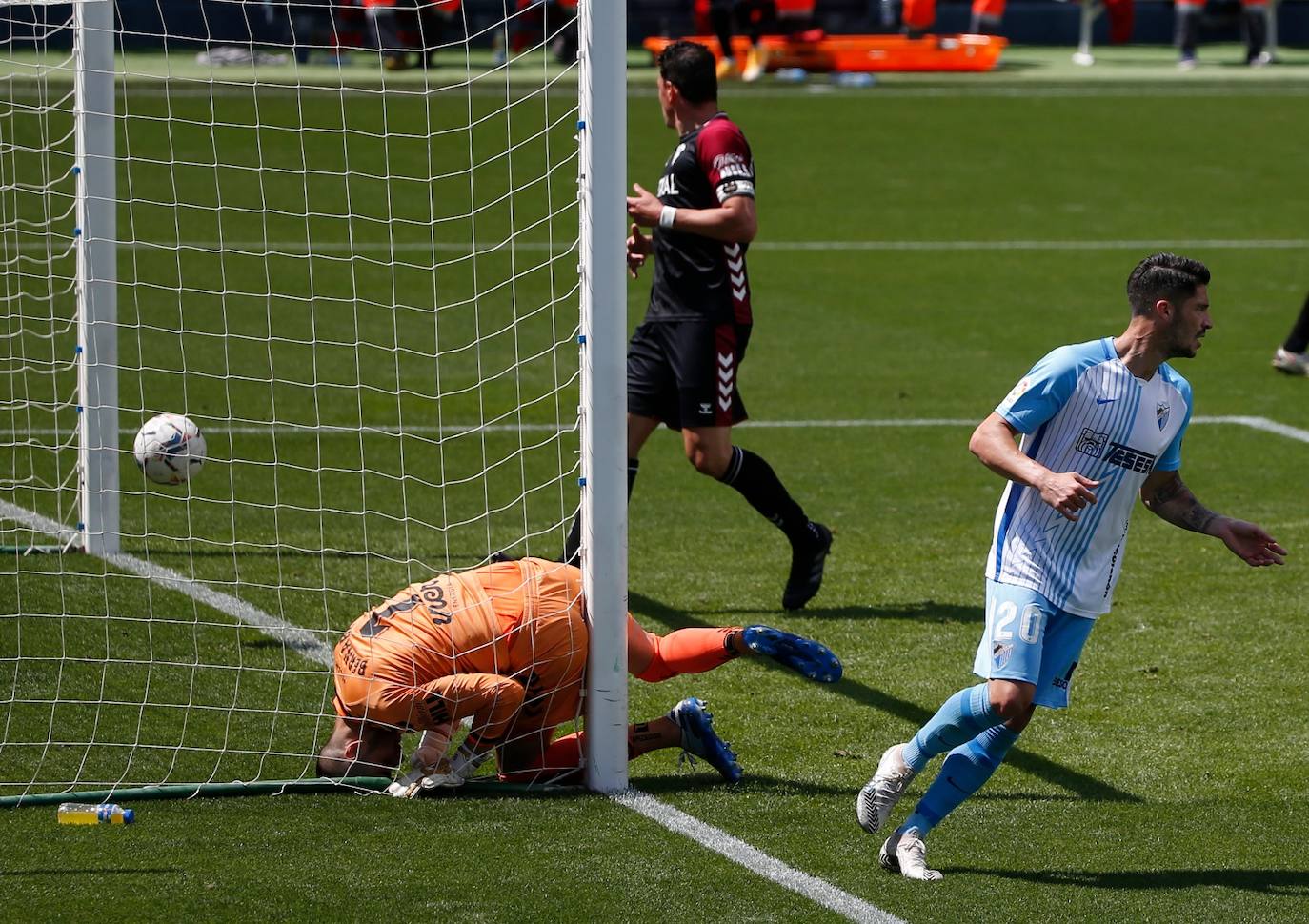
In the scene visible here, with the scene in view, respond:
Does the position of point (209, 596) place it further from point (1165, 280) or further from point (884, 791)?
point (1165, 280)

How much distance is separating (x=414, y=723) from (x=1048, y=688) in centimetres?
200

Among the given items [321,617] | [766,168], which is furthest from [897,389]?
[766,168]

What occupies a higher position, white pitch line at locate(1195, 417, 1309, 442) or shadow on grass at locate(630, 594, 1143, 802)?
shadow on grass at locate(630, 594, 1143, 802)

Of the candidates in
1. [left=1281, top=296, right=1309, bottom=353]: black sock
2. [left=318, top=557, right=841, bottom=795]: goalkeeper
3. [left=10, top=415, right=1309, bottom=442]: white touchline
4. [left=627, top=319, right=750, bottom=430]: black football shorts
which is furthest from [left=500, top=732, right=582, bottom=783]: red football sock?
[left=1281, top=296, right=1309, bottom=353]: black sock

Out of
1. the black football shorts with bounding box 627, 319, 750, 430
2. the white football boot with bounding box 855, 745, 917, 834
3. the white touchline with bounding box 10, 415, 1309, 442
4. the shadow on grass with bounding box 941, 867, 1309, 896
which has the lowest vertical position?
the white touchline with bounding box 10, 415, 1309, 442

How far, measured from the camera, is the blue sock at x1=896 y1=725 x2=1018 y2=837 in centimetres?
518

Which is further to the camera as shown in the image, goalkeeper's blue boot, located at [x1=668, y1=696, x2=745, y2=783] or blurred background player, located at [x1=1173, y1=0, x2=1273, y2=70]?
blurred background player, located at [x1=1173, y1=0, x2=1273, y2=70]

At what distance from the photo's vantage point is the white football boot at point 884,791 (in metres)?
5.29

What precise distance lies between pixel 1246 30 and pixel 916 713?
30587mm

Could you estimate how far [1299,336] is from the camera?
1312cm

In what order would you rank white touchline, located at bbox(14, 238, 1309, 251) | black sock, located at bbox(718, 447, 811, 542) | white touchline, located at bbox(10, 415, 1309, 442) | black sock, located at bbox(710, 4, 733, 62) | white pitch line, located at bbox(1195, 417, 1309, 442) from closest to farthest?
black sock, located at bbox(718, 447, 811, 542) → white touchline, located at bbox(10, 415, 1309, 442) → white pitch line, located at bbox(1195, 417, 1309, 442) → white touchline, located at bbox(14, 238, 1309, 251) → black sock, located at bbox(710, 4, 733, 62)

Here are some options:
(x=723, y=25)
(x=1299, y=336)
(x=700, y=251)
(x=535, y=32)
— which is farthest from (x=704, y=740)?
(x=535, y=32)

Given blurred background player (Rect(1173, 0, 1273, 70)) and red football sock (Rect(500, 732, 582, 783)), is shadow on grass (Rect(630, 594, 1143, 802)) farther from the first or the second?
blurred background player (Rect(1173, 0, 1273, 70))

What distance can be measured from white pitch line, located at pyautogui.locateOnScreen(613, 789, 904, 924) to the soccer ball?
10.0 feet
